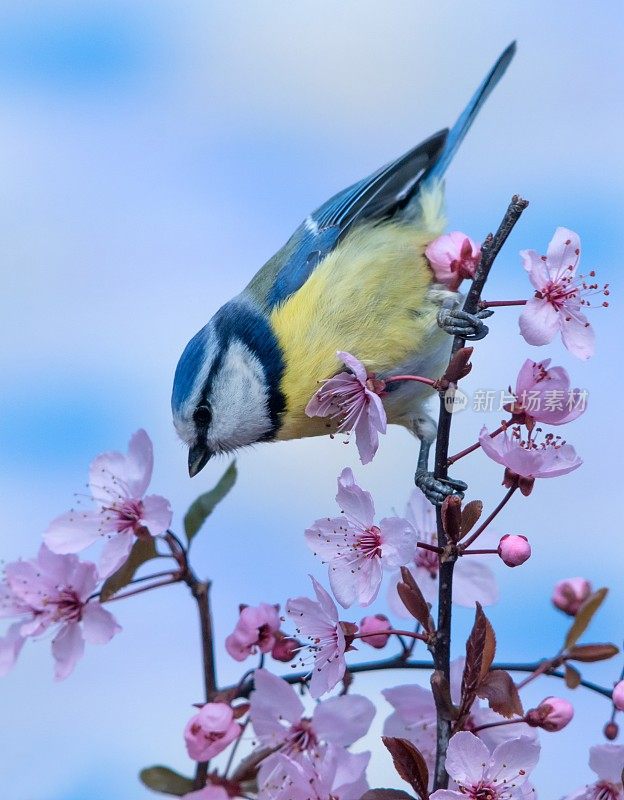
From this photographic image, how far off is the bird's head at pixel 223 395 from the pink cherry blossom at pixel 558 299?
0.76 meters

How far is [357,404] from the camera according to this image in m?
1.42

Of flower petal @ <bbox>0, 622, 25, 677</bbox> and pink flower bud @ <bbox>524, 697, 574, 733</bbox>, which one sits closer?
pink flower bud @ <bbox>524, 697, 574, 733</bbox>

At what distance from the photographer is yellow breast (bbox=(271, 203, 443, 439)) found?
1.91 metres

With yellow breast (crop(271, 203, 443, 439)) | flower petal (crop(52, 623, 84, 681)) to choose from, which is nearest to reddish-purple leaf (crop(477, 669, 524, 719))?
flower petal (crop(52, 623, 84, 681))

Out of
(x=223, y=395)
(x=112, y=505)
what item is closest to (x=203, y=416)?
(x=223, y=395)

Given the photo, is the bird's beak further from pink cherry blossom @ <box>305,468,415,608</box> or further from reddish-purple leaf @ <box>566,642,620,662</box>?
reddish-purple leaf @ <box>566,642,620,662</box>

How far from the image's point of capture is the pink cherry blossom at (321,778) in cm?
117

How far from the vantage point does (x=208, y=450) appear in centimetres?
193

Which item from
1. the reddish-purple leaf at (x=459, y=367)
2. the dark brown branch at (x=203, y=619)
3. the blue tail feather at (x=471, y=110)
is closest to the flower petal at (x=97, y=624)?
the dark brown branch at (x=203, y=619)

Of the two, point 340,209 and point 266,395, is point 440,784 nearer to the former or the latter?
point 266,395

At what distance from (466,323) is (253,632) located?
1.91ft

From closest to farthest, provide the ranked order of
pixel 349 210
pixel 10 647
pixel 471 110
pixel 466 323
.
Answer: pixel 10 647
pixel 466 323
pixel 349 210
pixel 471 110

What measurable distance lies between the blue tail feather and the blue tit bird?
0.37m

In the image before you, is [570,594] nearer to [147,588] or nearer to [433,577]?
[433,577]
